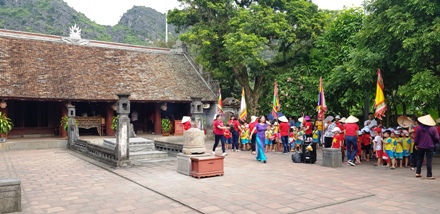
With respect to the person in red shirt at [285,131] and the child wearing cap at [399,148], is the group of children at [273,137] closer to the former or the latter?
the person in red shirt at [285,131]

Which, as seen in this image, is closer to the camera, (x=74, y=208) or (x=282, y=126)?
(x=74, y=208)

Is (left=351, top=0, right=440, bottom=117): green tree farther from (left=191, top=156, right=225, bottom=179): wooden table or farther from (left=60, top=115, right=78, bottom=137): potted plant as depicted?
(left=60, top=115, right=78, bottom=137): potted plant

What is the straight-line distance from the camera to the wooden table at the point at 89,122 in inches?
766

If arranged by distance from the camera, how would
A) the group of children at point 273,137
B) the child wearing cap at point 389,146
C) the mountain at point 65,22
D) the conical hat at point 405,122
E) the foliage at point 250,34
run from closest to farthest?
the child wearing cap at point 389,146 → the conical hat at point 405,122 → the group of children at point 273,137 → the foliage at point 250,34 → the mountain at point 65,22

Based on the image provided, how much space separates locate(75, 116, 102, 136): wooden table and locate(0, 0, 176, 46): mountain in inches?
1092

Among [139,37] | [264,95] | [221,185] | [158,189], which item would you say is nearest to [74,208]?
[158,189]

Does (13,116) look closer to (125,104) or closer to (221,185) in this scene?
(125,104)

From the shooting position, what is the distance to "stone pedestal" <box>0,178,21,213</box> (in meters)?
6.13

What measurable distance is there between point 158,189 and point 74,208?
194cm

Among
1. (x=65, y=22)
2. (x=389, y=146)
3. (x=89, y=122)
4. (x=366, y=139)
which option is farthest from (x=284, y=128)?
(x=65, y=22)

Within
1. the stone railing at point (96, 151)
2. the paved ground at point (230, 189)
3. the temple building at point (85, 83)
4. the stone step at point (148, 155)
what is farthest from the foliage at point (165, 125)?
the paved ground at point (230, 189)

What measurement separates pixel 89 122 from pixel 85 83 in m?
2.23

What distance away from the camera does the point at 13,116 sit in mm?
19281

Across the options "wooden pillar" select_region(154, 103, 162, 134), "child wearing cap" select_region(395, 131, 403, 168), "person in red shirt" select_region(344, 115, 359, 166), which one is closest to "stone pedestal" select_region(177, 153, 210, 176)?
"person in red shirt" select_region(344, 115, 359, 166)
